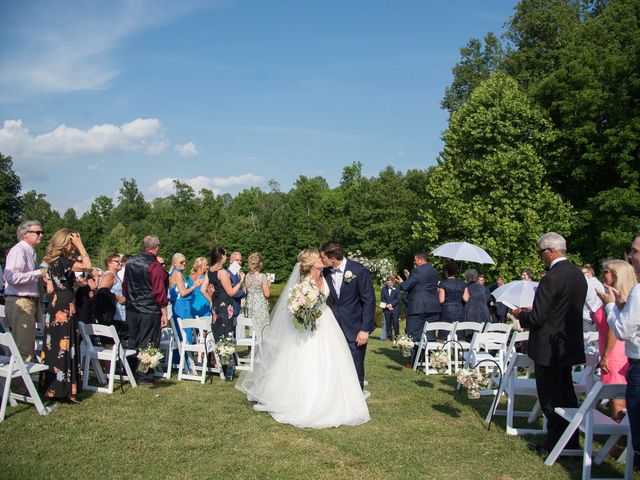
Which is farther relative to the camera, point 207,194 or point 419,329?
point 207,194

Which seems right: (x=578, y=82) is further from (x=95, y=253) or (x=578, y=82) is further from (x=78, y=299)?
(x=95, y=253)

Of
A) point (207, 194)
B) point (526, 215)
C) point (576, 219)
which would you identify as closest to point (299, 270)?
point (526, 215)

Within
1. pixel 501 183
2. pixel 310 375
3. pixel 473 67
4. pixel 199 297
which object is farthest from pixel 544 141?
pixel 310 375

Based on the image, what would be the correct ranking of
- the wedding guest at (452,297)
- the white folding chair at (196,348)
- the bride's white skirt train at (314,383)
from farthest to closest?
the wedding guest at (452,297) < the white folding chair at (196,348) < the bride's white skirt train at (314,383)

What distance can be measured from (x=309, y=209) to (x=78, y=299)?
63.5 m

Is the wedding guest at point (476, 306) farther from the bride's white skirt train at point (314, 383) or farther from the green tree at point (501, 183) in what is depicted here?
the green tree at point (501, 183)

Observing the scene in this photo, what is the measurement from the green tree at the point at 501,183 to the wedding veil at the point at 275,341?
68.8 ft

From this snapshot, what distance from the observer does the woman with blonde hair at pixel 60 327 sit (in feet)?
23.1

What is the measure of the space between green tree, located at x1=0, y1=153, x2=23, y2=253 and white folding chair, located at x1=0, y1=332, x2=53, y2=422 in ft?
154

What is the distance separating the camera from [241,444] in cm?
598

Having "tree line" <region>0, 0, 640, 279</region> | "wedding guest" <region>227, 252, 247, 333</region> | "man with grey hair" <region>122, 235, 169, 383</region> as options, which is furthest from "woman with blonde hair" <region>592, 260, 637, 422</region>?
"tree line" <region>0, 0, 640, 279</region>

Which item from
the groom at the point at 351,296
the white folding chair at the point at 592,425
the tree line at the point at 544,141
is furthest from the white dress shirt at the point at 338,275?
the tree line at the point at 544,141

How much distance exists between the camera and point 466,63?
37.8 metres

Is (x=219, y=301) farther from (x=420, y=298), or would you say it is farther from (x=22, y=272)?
(x=420, y=298)
